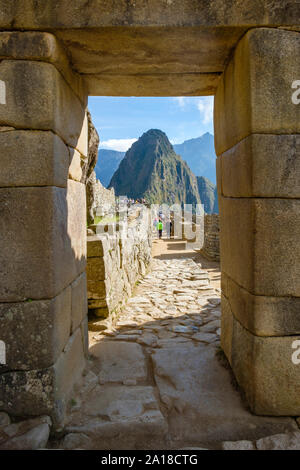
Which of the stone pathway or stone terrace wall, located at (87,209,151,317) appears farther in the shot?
stone terrace wall, located at (87,209,151,317)

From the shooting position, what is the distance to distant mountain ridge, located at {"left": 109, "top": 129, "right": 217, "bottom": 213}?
9806 cm

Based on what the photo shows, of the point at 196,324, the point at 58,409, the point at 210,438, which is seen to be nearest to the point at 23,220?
the point at 58,409

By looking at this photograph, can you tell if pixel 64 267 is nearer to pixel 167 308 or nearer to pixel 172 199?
pixel 167 308

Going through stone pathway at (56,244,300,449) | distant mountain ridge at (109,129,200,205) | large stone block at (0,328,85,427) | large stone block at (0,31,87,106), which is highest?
distant mountain ridge at (109,129,200,205)

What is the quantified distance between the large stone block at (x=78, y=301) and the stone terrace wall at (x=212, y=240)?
27.7 ft

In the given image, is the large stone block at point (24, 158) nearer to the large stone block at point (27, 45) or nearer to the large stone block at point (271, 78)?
the large stone block at point (27, 45)

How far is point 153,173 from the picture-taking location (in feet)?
325

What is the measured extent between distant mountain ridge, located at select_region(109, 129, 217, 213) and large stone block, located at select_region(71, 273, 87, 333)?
88.9m

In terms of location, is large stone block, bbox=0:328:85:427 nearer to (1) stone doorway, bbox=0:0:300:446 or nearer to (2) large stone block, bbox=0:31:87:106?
(1) stone doorway, bbox=0:0:300:446

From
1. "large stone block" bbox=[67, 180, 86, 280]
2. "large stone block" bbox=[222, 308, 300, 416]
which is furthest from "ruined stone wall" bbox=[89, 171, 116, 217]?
"large stone block" bbox=[222, 308, 300, 416]

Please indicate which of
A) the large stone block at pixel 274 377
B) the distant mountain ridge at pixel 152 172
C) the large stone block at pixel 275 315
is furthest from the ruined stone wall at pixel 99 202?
the distant mountain ridge at pixel 152 172

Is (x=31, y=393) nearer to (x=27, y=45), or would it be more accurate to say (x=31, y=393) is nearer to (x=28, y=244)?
(x=28, y=244)

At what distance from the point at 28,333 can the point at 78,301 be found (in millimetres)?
736

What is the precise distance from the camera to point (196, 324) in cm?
433
